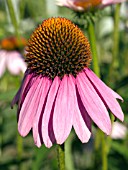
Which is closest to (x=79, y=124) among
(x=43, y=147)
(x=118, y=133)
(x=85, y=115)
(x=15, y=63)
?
(x=85, y=115)

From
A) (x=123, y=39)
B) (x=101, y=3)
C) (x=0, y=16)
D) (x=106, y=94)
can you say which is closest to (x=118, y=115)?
(x=106, y=94)

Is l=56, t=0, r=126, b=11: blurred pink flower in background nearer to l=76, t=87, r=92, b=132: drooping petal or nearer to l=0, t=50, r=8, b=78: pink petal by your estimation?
l=76, t=87, r=92, b=132: drooping petal

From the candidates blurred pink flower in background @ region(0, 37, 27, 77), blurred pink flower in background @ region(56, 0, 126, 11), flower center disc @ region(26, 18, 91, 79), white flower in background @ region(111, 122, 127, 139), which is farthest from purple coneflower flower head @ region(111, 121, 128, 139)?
flower center disc @ region(26, 18, 91, 79)

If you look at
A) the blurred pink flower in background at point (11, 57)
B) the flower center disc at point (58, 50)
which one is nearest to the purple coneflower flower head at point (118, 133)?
the blurred pink flower in background at point (11, 57)

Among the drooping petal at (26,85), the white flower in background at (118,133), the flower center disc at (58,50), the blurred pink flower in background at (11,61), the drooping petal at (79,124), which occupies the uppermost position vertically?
the flower center disc at (58,50)

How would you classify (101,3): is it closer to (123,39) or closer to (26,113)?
(26,113)

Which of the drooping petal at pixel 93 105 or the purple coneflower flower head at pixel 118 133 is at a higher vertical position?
the drooping petal at pixel 93 105

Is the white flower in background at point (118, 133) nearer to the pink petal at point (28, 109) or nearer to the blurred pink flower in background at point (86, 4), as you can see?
the blurred pink flower in background at point (86, 4)
